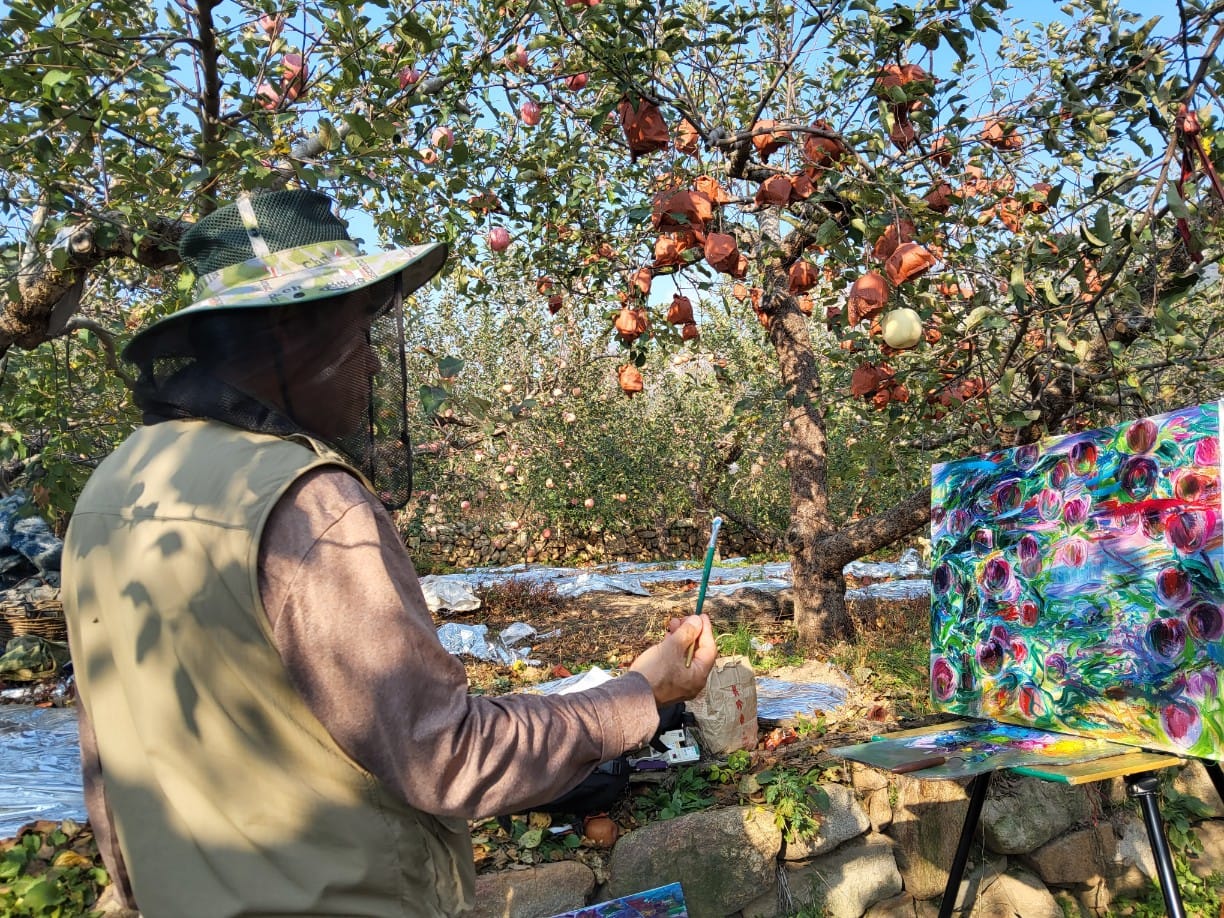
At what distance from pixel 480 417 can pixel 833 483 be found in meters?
7.28

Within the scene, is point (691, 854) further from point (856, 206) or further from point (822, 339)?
point (822, 339)

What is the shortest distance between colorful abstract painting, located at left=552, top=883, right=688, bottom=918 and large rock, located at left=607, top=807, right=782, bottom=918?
0.41 feet

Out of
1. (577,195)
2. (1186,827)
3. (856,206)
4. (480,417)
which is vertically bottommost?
(1186,827)

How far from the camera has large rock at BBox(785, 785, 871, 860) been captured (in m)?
2.59

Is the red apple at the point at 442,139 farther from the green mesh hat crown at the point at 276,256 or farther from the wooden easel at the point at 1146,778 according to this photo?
the wooden easel at the point at 1146,778

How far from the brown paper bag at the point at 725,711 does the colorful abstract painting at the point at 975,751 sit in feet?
2.65

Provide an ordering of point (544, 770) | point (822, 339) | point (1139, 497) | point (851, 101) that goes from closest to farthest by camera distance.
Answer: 1. point (544, 770)
2. point (1139, 497)
3. point (851, 101)
4. point (822, 339)

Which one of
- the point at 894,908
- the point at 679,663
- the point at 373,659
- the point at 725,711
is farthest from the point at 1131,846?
the point at 373,659

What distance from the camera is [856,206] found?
7.32 ft

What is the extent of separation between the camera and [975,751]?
198 centimetres

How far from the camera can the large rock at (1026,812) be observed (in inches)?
115

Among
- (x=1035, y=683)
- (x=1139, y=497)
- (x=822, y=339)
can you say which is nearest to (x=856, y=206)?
(x=1139, y=497)

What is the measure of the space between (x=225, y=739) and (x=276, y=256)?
0.56 m

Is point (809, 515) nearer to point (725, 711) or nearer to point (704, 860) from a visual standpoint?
point (725, 711)
